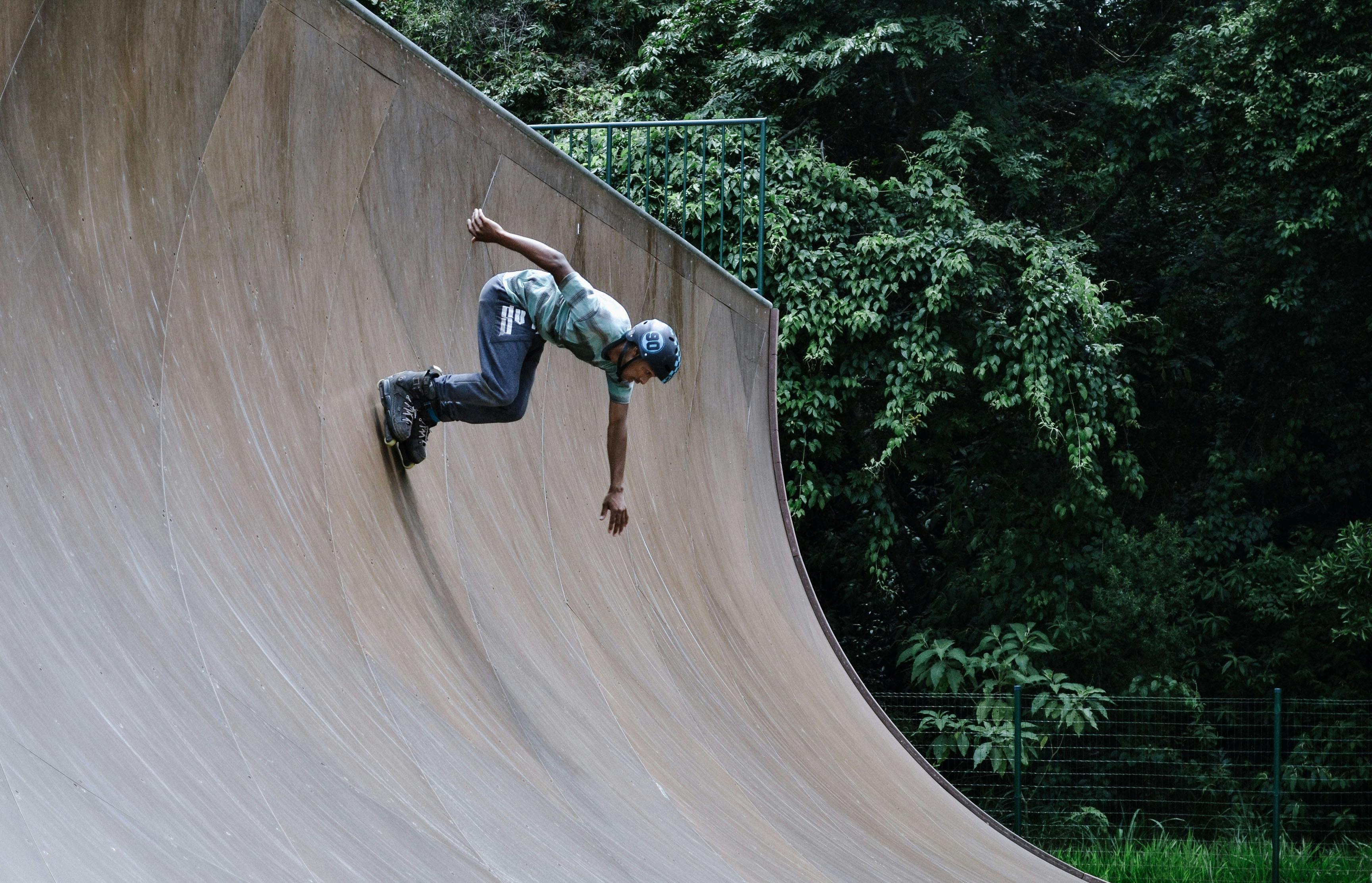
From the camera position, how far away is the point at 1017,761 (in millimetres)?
9906

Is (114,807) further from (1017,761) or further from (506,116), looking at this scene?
(1017,761)

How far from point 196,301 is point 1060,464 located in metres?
11.5

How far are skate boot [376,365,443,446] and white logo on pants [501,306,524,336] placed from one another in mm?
260

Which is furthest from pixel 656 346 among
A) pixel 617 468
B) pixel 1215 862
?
pixel 1215 862

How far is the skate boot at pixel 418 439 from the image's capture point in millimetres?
4145

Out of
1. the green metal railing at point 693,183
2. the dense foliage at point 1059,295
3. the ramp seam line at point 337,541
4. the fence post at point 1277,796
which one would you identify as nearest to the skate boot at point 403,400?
the ramp seam line at point 337,541

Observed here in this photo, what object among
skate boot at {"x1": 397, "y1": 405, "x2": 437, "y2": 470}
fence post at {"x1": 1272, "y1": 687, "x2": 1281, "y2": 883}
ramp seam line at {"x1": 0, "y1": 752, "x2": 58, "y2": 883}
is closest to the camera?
ramp seam line at {"x1": 0, "y1": 752, "x2": 58, "y2": 883}

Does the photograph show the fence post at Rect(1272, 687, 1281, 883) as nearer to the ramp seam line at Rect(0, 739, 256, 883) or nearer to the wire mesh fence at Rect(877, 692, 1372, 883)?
the wire mesh fence at Rect(877, 692, 1372, 883)

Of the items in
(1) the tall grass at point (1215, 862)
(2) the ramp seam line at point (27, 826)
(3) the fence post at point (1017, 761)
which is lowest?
(1) the tall grass at point (1215, 862)

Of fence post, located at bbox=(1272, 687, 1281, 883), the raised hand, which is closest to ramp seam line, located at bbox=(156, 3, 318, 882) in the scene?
the raised hand

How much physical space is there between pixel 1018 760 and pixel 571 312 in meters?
7.32

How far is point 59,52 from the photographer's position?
9.88 feet

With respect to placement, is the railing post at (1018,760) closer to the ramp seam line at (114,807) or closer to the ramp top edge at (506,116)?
the ramp top edge at (506,116)

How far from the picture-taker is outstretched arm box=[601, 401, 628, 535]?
4328 mm
